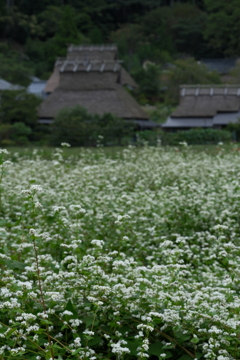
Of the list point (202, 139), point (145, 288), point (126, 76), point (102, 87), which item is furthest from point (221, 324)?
point (126, 76)

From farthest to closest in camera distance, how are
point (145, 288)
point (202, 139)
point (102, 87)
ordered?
1. point (102, 87)
2. point (202, 139)
3. point (145, 288)

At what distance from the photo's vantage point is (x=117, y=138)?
18328 mm

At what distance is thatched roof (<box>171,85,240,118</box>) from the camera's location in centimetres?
3112

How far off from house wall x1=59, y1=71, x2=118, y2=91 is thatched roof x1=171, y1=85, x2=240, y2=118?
12.0ft

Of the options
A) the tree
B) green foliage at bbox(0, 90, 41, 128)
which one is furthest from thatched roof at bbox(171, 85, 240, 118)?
the tree

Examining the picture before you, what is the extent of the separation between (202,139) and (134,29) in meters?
37.7

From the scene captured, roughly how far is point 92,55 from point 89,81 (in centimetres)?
596

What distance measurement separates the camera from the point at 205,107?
31.5 m

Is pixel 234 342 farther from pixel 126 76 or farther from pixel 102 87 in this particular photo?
pixel 126 76

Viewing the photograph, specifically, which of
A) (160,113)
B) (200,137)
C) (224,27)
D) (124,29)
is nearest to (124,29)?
(124,29)

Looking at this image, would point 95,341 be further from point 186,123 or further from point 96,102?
point 186,123

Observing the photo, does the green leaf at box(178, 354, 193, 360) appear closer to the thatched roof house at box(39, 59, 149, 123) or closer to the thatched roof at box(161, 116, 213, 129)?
the thatched roof house at box(39, 59, 149, 123)

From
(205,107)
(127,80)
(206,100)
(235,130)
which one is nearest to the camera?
(235,130)

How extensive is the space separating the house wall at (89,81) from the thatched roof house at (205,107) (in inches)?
139
